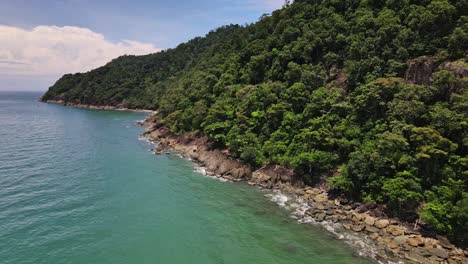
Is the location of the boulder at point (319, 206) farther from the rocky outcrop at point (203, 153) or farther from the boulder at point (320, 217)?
the rocky outcrop at point (203, 153)

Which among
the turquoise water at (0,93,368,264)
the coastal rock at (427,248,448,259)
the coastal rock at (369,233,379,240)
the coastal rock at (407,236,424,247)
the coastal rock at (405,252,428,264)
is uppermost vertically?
the coastal rock at (407,236,424,247)

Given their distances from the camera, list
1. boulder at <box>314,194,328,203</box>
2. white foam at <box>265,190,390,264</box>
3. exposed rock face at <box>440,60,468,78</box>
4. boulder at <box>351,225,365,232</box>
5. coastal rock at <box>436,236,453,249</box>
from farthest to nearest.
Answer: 1. boulder at <box>314,194,328,203</box>
2. exposed rock face at <box>440,60,468,78</box>
3. boulder at <box>351,225,365,232</box>
4. white foam at <box>265,190,390,264</box>
5. coastal rock at <box>436,236,453,249</box>

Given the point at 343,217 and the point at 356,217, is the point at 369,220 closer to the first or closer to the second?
the point at 356,217

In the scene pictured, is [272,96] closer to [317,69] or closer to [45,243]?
[317,69]

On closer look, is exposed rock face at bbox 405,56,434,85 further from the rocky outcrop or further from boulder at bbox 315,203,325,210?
the rocky outcrop

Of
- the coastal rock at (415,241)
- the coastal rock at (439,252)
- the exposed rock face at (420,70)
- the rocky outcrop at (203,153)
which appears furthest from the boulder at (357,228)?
the exposed rock face at (420,70)

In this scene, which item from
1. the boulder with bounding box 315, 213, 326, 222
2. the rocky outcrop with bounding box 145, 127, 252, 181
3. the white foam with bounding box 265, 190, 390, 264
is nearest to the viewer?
the white foam with bounding box 265, 190, 390, 264

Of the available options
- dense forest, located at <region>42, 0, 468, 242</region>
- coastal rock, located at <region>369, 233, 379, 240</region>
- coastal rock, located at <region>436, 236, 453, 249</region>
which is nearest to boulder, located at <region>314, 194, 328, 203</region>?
dense forest, located at <region>42, 0, 468, 242</region>
